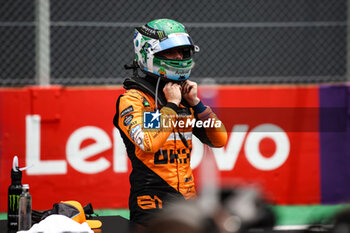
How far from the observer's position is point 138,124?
297cm

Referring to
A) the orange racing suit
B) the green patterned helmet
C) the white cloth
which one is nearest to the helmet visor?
the green patterned helmet

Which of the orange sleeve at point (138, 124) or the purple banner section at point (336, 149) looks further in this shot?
the purple banner section at point (336, 149)

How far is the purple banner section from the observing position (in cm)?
623

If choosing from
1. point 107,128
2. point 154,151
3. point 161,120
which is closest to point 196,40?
point 107,128

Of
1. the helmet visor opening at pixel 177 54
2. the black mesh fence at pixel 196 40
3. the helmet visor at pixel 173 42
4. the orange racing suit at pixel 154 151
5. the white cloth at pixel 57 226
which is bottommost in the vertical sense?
the white cloth at pixel 57 226

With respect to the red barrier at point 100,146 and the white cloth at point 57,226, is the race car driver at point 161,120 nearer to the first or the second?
the white cloth at point 57,226

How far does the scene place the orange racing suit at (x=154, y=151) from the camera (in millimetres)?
2957

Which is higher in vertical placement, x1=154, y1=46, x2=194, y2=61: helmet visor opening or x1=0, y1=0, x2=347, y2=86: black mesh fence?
x1=0, y1=0, x2=347, y2=86: black mesh fence

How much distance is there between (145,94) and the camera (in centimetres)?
321

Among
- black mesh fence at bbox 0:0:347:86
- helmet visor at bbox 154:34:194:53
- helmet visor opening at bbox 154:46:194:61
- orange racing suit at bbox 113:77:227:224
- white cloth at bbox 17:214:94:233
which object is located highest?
black mesh fence at bbox 0:0:347:86

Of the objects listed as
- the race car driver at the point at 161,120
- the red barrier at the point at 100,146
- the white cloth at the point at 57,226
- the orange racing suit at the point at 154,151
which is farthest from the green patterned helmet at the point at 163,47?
the red barrier at the point at 100,146

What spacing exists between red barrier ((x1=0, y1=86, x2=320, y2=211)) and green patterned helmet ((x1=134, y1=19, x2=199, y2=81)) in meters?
2.47

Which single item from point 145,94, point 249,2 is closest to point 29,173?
point 145,94

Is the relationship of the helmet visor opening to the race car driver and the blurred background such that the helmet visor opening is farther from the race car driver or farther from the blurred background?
the blurred background
